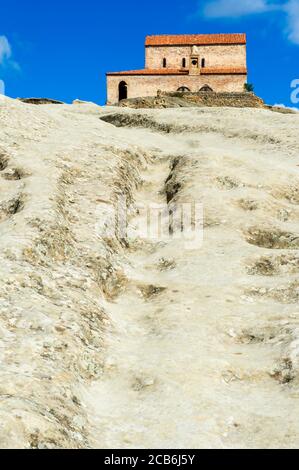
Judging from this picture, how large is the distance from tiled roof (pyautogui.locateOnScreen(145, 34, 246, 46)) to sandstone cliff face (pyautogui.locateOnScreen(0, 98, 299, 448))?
4269 inches

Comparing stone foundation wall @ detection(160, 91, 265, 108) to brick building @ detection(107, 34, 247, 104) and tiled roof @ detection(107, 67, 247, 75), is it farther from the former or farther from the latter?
tiled roof @ detection(107, 67, 247, 75)

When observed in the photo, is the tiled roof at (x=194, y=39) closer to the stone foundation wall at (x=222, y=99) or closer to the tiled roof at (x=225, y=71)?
the tiled roof at (x=225, y=71)

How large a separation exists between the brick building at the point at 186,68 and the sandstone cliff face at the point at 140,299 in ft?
315

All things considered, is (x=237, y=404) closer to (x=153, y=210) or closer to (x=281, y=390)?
(x=281, y=390)

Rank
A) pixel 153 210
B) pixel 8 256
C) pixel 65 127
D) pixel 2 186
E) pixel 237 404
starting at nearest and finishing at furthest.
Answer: pixel 237 404 < pixel 8 256 < pixel 2 186 < pixel 153 210 < pixel 65 127

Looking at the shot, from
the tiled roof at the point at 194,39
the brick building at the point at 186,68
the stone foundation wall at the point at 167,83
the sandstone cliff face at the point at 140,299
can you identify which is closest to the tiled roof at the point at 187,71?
the brick building at the point at 186,68

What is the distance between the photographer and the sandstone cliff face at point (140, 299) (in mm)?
11633

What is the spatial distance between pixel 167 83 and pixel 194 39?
57.3 feet

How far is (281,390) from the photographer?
43.1ft

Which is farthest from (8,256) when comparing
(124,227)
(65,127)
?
(65,127)

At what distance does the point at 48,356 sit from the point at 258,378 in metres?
5.26

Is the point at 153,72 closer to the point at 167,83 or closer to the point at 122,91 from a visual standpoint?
the point at 167,83

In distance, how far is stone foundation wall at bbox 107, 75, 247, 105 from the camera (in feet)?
405
